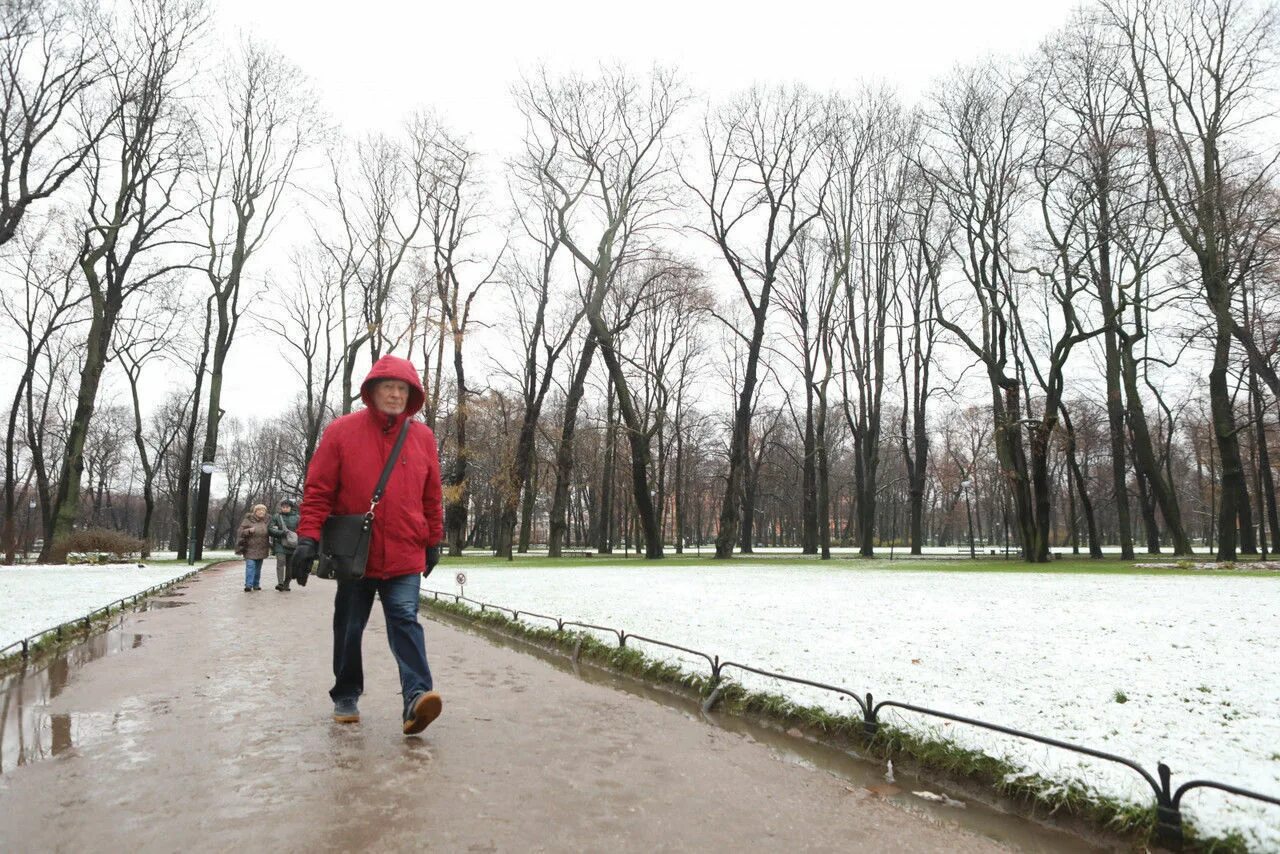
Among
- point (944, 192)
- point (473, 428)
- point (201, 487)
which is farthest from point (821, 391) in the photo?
point (201, 487)

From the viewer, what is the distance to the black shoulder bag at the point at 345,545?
14.3 feet

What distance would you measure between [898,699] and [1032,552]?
23.2 metres

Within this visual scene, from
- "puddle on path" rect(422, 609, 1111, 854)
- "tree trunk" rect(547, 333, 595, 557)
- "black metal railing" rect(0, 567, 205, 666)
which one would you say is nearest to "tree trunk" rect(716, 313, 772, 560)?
"tree trunk" rect(547, 333, 595, 557)

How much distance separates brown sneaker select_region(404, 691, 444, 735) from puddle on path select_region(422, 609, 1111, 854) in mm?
2069

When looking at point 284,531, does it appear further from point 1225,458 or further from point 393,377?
point 1225,458

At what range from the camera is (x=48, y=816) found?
3.25 meters

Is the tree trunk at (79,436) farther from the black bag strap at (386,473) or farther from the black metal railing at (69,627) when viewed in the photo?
the black bag strap at (386,473)

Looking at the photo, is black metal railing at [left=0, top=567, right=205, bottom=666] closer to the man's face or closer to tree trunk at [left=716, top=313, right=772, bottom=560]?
the man's face

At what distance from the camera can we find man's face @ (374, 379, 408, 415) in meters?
4.75

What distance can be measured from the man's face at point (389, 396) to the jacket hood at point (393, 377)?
0.11 ft

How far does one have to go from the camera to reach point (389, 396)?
4.76 meters

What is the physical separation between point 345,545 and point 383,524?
248mm

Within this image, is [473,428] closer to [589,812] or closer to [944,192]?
[944,192]

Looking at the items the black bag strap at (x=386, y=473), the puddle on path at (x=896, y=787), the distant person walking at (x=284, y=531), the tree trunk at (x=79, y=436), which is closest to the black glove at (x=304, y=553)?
the black bag strap at (x=386, y=473)
